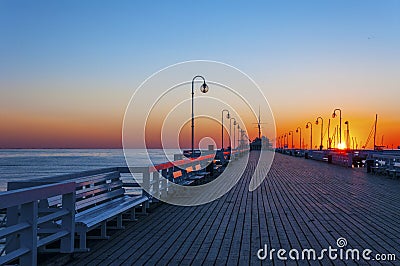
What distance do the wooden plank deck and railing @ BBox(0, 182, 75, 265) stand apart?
42 cm

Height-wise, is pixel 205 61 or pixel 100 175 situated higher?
pixel 205 61

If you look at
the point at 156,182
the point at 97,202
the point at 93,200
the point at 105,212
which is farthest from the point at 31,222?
the point at 156,182

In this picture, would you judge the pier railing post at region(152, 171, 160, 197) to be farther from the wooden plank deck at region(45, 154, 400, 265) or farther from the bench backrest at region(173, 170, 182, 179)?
the bench backrest at region(173, 170, 182, 179)

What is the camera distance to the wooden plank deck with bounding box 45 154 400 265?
6195 millimetres

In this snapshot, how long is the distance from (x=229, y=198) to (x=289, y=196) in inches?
66.2

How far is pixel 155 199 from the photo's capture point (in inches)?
449

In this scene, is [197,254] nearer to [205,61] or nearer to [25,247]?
[25,247]

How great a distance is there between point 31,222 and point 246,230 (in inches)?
159

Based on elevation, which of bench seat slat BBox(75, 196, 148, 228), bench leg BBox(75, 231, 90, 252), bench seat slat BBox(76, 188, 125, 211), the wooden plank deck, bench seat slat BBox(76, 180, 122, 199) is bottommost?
the wooden plank deck

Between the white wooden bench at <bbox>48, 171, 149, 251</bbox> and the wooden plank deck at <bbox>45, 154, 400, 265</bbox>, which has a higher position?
the white wooden bench at <bbox>48, 171, 149, 251</bbox>

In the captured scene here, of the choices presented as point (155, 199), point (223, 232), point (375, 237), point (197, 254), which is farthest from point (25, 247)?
point (155, 199)

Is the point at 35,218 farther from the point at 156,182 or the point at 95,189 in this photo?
the point at 156,182

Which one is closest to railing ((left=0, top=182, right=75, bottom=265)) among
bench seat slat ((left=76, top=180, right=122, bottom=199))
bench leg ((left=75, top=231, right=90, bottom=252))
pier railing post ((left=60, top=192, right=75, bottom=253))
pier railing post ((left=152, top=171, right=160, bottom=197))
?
pier railing post ((left=60, top=192, right=75, bottom=253))

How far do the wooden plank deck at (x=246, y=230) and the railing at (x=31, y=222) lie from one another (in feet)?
1.38
